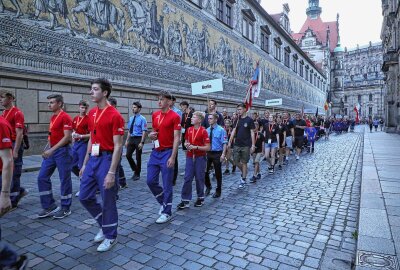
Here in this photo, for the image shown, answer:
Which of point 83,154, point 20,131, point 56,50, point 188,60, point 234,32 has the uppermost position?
point 234,32

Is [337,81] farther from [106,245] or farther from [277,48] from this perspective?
[106,245]

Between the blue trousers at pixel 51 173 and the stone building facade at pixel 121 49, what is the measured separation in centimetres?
576

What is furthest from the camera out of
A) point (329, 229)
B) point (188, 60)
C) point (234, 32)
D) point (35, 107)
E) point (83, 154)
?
point (234, 32)

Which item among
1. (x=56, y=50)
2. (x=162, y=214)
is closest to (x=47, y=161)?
(x=162, y=214)

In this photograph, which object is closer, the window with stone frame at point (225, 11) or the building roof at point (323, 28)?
the window with stone frame at point (225, 11)

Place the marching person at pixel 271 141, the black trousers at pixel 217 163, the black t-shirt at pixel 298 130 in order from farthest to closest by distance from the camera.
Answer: the black t-shirt at pixel 298 130
the marching person at pixel 271 141
the black trousers at pixel 217 163

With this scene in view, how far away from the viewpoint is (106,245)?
340 cm

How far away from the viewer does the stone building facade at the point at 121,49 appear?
904cm

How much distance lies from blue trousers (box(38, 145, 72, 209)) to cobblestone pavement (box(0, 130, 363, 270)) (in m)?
0.31

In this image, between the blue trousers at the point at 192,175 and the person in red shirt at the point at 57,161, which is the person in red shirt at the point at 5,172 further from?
the blue trousers at the point at 192,175

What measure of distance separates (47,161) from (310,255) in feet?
12.4

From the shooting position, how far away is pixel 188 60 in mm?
16688

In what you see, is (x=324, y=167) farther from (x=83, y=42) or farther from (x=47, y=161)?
(x=83, y=42)

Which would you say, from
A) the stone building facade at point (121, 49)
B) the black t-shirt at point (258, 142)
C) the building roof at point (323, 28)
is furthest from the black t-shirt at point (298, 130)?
the building roof at point (323, 28)
